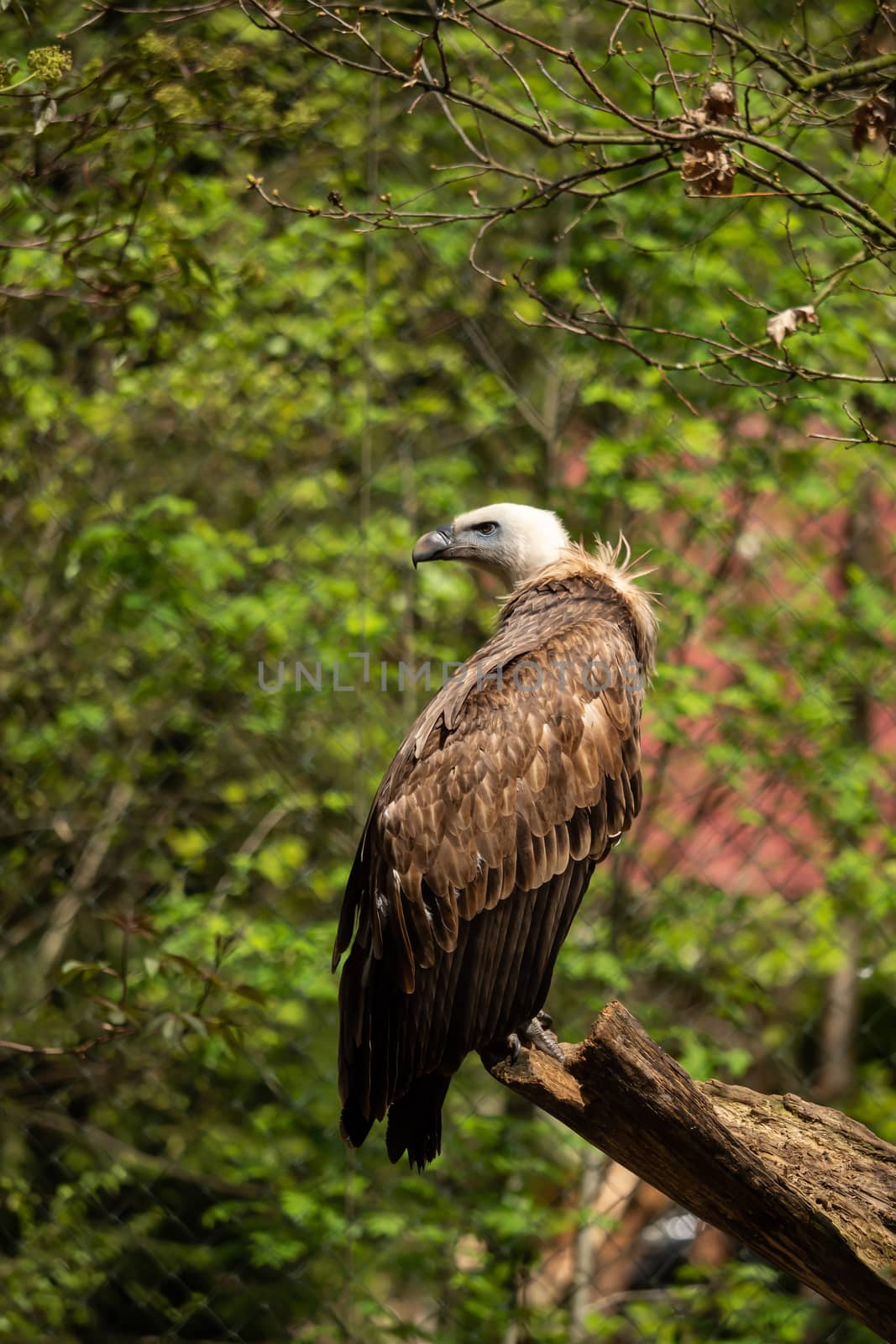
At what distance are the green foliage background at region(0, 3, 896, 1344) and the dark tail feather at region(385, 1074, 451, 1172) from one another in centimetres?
149

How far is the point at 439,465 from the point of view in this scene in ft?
14.6

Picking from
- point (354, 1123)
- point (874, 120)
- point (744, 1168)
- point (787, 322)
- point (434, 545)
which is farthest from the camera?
point (434, 545)

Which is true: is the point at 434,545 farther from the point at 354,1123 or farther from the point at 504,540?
the point at 354,1123

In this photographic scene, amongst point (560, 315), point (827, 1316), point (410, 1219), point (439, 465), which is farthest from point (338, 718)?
point (827, 1316)

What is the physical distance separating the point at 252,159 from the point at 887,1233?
3779 mm

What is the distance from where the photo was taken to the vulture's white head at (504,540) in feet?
10.1

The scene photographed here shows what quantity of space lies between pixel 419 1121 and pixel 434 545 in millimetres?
1255

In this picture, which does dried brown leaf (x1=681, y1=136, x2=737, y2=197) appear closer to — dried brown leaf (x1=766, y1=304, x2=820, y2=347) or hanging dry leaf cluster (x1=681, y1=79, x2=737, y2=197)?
hanging dry leaf cluster (x1=681, y1=79, x2=737, y2=197)

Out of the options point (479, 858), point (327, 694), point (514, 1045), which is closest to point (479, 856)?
point (479, 858)

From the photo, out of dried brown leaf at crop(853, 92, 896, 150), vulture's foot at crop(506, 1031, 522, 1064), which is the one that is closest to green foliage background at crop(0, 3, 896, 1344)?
vulture's foot at crop(506, 1031, 522, 1064)

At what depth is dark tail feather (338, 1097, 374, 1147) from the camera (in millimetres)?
2545

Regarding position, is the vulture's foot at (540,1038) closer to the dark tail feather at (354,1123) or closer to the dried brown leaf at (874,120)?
the dark tail feather at (354,1123)

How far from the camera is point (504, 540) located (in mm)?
3123

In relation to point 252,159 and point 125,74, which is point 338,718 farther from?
point 125,74
